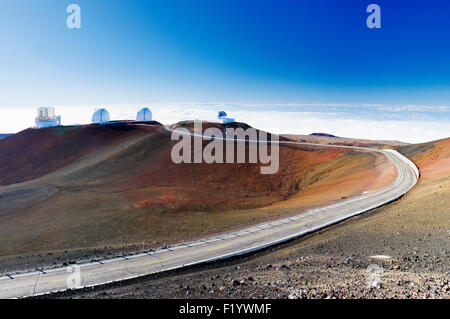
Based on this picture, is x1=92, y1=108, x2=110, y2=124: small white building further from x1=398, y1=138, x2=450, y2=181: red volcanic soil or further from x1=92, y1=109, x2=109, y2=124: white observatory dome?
x1=398, y1=138, x2=450, y2=181: red volcanic soil

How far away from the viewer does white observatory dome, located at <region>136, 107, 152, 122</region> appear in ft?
273

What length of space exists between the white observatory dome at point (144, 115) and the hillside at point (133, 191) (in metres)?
20.9

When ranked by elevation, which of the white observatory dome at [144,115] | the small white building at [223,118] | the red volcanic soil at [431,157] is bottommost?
the red volcanic soil at [431,157]

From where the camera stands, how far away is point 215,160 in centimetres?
4516

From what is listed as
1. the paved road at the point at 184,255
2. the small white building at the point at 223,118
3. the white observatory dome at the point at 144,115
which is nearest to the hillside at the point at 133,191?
the paved road at the point at 184,255

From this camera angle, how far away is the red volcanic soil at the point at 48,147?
173 ft

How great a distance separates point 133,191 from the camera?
112ft

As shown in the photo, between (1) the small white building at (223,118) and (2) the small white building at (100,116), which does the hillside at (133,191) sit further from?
(1) the small white building at (223,118)

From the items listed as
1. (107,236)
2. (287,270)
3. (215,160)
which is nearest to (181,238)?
(107,236)

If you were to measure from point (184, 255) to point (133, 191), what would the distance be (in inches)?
861

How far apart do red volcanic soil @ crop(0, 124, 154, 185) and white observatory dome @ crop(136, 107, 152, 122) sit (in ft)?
53.9

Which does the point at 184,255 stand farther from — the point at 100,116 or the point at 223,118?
the point at 100,116
